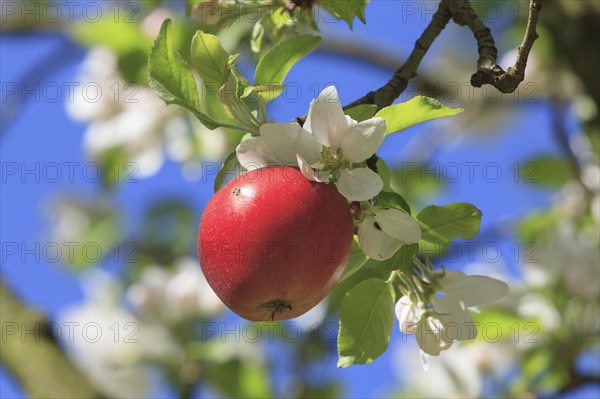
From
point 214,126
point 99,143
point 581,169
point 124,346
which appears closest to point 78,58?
point 99,143

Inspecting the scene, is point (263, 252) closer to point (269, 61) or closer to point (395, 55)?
point (269, 61)

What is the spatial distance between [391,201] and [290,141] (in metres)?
0.10

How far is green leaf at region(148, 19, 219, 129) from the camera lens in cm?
77

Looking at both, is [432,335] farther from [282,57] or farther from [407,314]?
[282,57]

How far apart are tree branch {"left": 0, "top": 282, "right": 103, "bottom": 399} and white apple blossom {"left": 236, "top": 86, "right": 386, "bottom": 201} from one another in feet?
4.05

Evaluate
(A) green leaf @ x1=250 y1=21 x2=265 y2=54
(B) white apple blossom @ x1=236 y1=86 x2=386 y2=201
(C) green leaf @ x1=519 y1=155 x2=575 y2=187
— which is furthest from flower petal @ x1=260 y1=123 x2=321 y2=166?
(C) green leaf @ x1=519 y1=155 x2=575 y2=187

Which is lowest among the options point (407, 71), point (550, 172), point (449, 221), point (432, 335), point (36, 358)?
point (36, 358)

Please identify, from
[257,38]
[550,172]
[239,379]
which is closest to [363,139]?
[257,38]

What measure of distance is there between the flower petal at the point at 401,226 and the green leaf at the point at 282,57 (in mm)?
165

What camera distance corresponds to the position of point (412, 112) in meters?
0.73

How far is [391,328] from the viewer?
82cm

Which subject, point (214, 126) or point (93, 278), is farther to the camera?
point (93, 278)

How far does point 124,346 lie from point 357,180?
1.51 metres

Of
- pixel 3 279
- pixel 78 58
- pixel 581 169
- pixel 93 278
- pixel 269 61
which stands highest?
pixel 269 61
